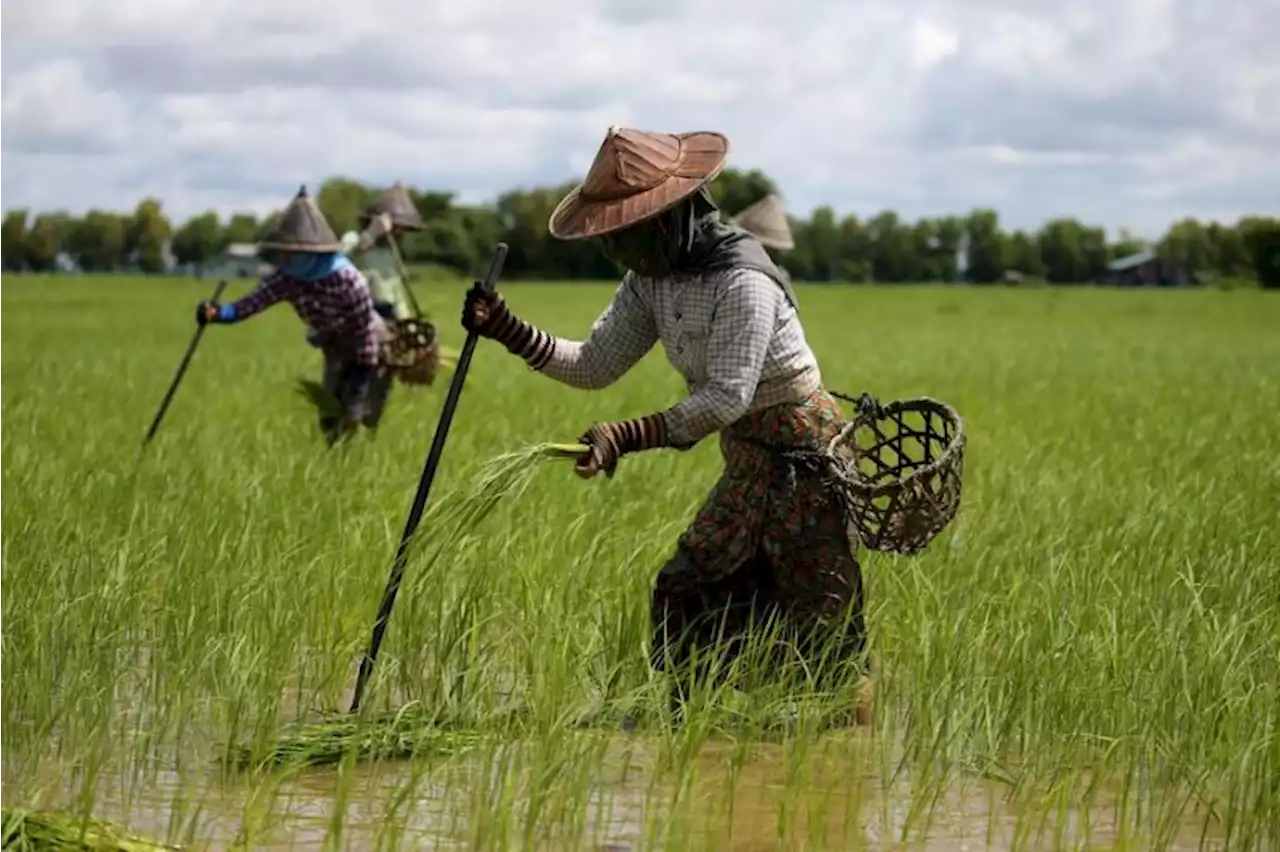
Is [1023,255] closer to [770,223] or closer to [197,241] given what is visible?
[197,241]

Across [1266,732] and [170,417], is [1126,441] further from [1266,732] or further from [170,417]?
[1266,732]

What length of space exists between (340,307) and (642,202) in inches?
161

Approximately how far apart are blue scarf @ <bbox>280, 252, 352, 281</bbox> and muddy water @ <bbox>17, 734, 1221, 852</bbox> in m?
4.33

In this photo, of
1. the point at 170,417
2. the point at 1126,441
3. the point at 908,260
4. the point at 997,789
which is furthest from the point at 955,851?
the point at 908,260

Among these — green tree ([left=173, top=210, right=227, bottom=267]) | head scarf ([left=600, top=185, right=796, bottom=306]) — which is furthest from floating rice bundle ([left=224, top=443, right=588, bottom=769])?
green tree ([left=173, top=210, right=227, bottom=267])

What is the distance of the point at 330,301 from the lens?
7840mm

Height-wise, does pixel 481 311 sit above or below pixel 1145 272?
below

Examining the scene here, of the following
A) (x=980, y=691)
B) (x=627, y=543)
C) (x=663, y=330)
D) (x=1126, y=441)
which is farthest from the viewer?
(x=1126, y=441)

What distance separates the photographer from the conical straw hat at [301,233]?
7637 mm

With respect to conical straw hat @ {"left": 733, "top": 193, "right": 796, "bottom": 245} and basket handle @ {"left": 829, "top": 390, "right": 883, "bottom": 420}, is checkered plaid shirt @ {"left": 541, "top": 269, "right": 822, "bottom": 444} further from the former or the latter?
conical straw hat @ {"left": 733, "top": 193, "right": 796, "bottom": 245}

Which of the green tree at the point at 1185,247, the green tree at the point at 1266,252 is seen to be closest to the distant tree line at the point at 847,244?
the green tree at the point at 1185,247

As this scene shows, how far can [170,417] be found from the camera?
9844mm

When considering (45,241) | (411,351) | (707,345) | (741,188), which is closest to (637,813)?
(707,345)

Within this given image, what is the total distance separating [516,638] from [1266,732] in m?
1.61
